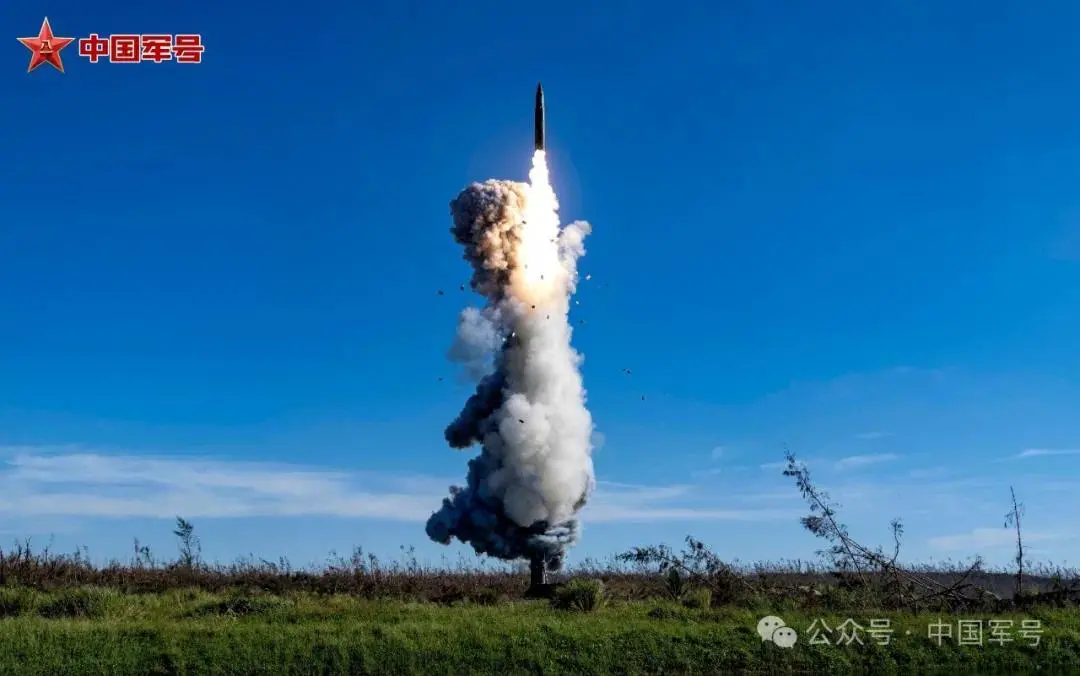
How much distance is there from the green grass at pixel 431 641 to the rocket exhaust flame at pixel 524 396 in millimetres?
12397

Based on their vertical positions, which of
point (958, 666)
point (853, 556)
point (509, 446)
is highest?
point (509, 446)

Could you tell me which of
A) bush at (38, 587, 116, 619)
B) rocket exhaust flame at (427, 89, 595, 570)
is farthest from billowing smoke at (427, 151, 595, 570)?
bush at (38, 587, 116, 619)

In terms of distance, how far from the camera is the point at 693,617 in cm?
3547

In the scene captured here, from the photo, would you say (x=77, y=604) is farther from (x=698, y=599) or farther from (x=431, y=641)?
(x=698, y=599)

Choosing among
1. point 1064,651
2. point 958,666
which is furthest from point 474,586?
point 1064,651

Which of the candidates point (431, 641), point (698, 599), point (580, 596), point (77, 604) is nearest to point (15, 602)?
point (77, 604)

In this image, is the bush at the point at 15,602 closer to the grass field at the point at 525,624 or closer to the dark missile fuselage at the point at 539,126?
the grass field at the point at 525,624

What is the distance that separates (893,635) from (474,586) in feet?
56.6

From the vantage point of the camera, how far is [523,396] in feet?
166

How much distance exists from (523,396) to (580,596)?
47.7 feet

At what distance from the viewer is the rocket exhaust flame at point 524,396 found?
49.5 metres

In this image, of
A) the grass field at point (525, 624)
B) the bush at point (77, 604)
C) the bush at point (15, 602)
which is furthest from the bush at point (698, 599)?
the bush at point (15, 602)

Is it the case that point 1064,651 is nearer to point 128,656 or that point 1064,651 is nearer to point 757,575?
point 757,575

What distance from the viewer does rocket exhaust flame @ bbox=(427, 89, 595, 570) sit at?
49500 millimetres
